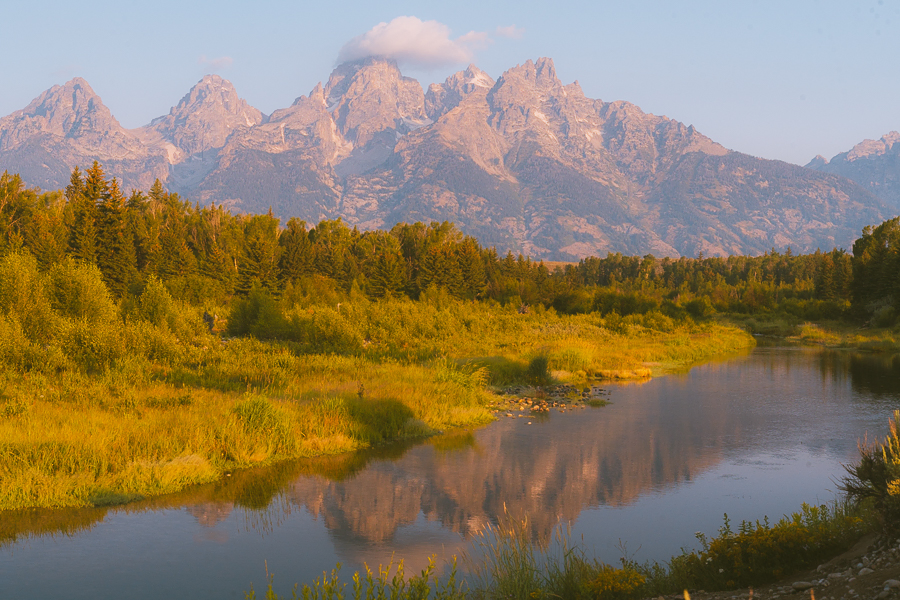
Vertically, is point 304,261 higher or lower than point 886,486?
higher

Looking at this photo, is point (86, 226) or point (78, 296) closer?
point (78, 296)

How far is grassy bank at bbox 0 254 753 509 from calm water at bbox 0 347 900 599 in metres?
1.25

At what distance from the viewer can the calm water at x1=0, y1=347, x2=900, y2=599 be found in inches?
529

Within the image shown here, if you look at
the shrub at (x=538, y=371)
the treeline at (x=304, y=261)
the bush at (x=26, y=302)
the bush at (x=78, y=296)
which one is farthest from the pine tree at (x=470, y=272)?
the bush at (x=26, y=302)

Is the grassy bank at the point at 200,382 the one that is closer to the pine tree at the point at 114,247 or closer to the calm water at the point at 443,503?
the calm water at the point at 443,503

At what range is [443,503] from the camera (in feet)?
58.2

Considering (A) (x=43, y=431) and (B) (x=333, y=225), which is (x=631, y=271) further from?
(A) (x=43, y=431)

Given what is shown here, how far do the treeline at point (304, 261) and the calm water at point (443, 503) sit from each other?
158 feet

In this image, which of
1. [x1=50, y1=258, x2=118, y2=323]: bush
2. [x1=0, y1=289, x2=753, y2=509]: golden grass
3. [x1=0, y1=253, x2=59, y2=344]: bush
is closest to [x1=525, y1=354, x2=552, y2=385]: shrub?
[x1=0, y1=289, x2=753, y2=509]: golden grass

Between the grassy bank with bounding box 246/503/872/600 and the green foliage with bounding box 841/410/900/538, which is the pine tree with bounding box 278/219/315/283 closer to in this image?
the grassy bank with bounding box 246/503/872/600

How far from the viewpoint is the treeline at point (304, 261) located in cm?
6769

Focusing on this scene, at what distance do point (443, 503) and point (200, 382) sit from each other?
1555 cm

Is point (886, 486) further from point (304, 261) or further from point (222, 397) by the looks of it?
point (304, 261)

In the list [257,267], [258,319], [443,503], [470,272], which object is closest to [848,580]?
[443,503]
